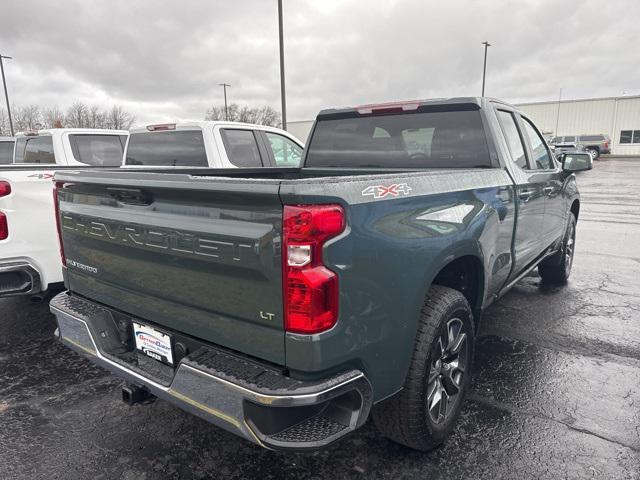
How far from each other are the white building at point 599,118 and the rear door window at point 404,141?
179ft

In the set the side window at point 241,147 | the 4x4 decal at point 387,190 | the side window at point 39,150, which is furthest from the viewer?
the side window at point 39,150

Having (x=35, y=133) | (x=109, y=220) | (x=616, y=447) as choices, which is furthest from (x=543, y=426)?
(x=35, y=133)

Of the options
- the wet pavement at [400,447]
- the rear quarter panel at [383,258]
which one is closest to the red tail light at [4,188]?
the wet pavement at [400,447]

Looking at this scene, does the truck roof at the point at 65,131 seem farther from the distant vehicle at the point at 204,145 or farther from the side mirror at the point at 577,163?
the side mirror at the point at 577,163

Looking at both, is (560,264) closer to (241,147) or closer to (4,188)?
(241,147)

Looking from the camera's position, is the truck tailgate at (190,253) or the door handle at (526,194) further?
the door handle at (526,194)

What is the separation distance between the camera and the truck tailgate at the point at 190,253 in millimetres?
1834

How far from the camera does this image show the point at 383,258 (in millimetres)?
1987

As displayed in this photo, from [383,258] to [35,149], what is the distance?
776 cm

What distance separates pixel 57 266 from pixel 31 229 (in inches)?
14.7

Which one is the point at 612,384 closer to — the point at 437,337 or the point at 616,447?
the point at 616,447

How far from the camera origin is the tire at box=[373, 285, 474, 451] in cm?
232

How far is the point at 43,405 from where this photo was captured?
3180mm

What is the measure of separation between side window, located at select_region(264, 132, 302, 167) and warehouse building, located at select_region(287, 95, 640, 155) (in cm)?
4308
